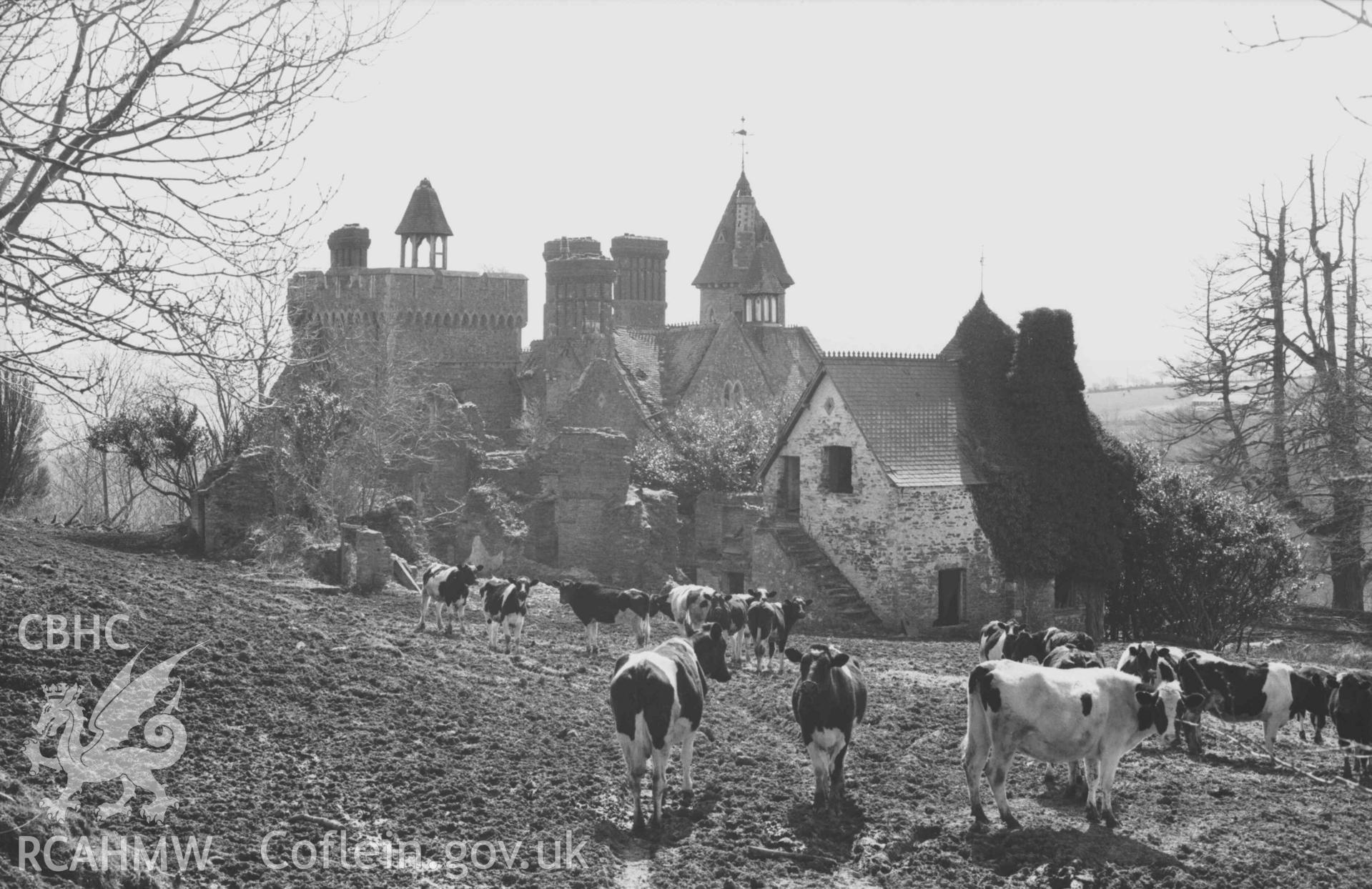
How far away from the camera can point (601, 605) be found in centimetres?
2073

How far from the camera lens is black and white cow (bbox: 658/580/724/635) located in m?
21.6

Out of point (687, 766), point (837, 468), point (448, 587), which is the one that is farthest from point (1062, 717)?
point (837, 468)

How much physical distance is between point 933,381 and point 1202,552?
6.79m

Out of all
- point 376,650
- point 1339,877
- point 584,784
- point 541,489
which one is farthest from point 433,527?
point 1339,877

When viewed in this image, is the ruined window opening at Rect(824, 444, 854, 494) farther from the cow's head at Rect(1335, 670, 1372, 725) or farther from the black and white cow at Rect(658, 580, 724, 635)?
the cow's head at Rect(1335, 670, 1372, 725)

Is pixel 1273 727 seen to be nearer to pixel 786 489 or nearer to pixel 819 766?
pixel 819 766

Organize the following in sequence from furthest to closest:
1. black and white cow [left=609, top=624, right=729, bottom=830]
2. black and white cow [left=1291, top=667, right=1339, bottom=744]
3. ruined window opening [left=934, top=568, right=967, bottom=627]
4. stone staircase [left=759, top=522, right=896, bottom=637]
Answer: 1. ruined window opening [left=934, top=568, right=967, bottom=627]
2. stone staircase [left=759, top=522, right=896, bottom=637]
3. black and white cow [left=1291, top=667, right=1339, bottom=744]
4. black and white cow [left=609, top=624, right=729, bottom=830]

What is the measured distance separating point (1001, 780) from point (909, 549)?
17.3 m

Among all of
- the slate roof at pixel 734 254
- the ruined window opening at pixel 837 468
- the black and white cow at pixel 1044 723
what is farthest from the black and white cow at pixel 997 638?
the slate roof at pixel 734 254

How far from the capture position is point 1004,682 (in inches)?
456

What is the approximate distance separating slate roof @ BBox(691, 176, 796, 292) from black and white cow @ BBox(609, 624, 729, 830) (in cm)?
7186

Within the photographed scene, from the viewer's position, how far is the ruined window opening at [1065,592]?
3005 cm

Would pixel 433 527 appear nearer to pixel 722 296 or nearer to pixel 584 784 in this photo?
pixel 584 784

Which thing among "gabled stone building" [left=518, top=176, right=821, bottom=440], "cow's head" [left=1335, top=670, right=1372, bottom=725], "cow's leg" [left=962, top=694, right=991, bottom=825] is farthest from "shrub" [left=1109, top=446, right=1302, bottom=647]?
"gabled stone building" [left=518, top=176, right=821, bottom=440]
